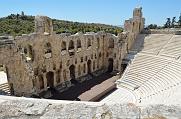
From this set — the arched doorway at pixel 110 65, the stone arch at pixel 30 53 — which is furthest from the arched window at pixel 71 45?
the arched doorway at pixel 110 65

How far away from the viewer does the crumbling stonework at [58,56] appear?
15406 millimetres

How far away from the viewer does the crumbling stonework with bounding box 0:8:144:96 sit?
1541 cm

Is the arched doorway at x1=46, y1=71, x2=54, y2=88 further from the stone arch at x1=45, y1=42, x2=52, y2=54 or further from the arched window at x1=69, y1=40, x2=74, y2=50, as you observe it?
the arched window at x1=69, y1=40, x2=74, y2=50

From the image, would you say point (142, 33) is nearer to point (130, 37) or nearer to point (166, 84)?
point (130, 37)

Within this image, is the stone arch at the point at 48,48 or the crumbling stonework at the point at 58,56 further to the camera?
the stone arch at the point at 48,48

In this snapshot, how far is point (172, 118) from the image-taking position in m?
→ 2.52

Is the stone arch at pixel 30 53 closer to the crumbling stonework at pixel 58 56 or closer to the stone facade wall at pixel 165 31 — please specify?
the crumbling stonework at pixel 58 56

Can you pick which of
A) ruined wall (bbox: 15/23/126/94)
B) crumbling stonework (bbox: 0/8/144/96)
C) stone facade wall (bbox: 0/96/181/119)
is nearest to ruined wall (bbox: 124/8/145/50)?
crumbling stonework (bbox: 0/8/144/96)

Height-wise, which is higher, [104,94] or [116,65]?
[116,65]

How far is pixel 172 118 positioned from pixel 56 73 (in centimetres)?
1814

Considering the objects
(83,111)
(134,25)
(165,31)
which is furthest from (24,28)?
(83,111)

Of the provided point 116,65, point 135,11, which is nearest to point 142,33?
point 135,11

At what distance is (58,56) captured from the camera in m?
19.8

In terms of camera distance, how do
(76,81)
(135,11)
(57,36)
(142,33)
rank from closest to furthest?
1. (57,36)
2. (76,81)
3. (135,11)
4. (142,33)
